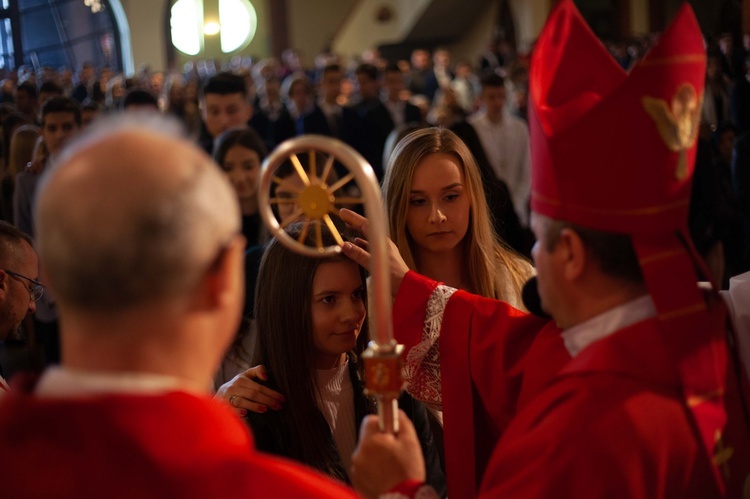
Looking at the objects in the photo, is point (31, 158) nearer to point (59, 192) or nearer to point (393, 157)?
point (393, 157)

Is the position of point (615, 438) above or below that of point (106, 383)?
below

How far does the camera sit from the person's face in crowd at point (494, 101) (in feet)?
24.8

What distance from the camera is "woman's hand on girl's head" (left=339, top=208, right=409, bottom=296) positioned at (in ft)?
7.05

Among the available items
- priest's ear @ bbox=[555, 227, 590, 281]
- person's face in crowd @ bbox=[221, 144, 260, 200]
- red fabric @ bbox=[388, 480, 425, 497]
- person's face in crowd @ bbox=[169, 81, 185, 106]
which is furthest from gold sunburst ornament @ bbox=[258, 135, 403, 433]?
person's face in crowd @ bbox=[169, 81, 185, 106]

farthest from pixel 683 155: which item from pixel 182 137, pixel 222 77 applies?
pixel 222 77

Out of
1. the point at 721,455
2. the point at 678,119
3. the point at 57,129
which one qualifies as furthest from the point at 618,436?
the point at 57,129

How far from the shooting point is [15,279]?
2.62 m

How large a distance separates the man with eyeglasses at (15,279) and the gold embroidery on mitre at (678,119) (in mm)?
1831

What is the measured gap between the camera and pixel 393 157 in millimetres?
2994

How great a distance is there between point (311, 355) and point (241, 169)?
2.23 meters

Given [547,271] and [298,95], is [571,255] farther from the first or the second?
[298,95]

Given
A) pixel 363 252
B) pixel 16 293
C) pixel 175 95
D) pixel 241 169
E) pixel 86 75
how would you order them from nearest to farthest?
1. pixel 363 252
2. pixel 16 293
3. pixel 241 169
4. pixel 175 95
5. pixel 86 75

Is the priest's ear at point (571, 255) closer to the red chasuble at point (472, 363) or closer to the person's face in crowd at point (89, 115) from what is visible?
the red chasuble at point (472, 363)

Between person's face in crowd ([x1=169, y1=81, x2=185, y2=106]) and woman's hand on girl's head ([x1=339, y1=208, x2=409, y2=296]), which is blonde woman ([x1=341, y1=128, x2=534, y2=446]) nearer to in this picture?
woman's hand on girl's head ([x1=339, y1=208, x2=409, y2=296])
